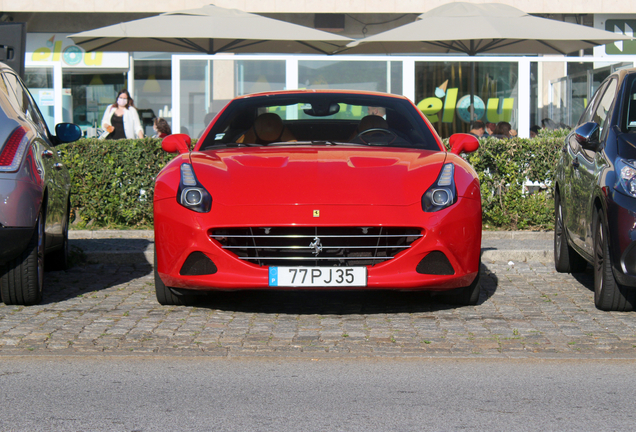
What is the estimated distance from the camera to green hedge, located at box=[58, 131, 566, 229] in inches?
394

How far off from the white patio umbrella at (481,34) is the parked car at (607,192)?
17.5 feet

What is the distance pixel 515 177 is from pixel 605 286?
14.4ft

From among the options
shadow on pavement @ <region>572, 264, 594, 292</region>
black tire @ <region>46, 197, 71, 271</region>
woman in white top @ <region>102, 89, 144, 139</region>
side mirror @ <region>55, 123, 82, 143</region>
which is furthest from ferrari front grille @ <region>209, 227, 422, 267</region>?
woman in white top @ <region>102, 89, 144, 139</region>

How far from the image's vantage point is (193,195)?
5.43 meters

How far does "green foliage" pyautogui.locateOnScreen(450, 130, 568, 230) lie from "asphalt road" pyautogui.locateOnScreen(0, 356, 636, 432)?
18.0ft

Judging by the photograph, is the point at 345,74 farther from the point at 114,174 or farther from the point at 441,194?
the point at 441,194

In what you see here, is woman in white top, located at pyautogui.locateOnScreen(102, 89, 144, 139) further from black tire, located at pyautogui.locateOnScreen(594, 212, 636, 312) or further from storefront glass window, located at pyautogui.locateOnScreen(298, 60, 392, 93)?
black tire, located at pyautogui.locateOnScreen(594, 212, 636, 312)

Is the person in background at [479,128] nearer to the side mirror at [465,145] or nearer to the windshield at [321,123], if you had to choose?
the windshield at [321,123]

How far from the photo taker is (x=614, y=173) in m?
5.52

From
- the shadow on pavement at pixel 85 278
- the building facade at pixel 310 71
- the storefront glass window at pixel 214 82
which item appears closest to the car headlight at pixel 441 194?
the shadow on pavement at pixel 85 278

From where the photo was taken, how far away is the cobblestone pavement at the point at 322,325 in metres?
4.84

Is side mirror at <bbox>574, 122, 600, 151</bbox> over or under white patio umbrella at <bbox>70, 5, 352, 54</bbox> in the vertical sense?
under

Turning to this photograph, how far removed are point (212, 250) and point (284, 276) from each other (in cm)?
47

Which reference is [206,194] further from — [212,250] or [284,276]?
[284,276]
